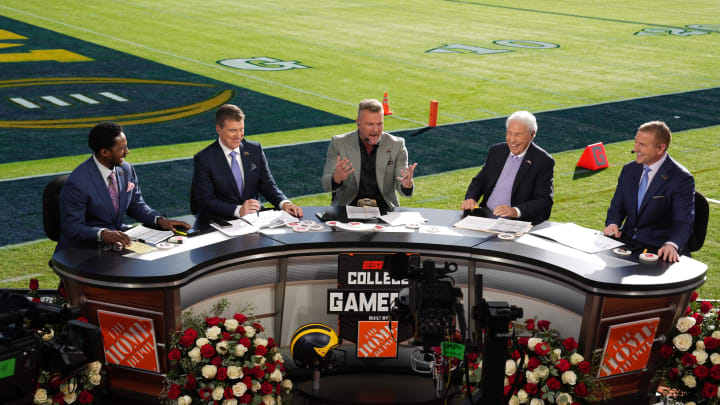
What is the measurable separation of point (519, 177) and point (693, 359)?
210 centimetres

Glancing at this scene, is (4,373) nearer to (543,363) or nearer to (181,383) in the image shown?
(181,383)

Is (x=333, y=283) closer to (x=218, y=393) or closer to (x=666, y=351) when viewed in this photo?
(x=218, y=393)

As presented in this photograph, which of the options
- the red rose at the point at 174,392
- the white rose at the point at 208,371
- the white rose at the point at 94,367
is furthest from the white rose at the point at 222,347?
the white rose at the point at 94,367

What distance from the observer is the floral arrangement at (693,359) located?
5500 millimetres

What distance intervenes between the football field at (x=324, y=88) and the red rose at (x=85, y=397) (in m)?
2.74

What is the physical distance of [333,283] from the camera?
245 inches

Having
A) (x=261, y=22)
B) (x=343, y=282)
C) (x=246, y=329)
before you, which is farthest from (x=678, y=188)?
(x=261, y=22)

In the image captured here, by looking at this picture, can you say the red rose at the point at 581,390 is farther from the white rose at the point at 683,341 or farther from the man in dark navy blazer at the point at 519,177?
the man in dark navy blazer at the point at 519,177

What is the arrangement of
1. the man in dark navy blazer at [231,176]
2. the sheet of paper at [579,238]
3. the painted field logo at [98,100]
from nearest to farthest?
the sheet of paper at [579,238] < the man in dark navy blazer at [231,176] < the painted field logo at [98,100]

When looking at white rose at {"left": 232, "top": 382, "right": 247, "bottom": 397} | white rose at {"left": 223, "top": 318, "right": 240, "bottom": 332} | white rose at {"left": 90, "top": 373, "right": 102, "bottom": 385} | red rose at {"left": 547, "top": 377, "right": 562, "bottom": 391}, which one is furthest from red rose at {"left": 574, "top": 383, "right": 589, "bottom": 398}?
white rose at {"left": 90, "top": 373, "right": 102, "bottom": 385}

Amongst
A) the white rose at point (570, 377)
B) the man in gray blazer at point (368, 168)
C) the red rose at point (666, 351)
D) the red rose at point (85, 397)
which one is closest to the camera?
the white rose at point (570, 377)

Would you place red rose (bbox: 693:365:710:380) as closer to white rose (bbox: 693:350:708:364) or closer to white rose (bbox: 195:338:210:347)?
white rose (bbox: 693:350:708:364)

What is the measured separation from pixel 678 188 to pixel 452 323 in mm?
2774

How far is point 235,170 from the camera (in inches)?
271
